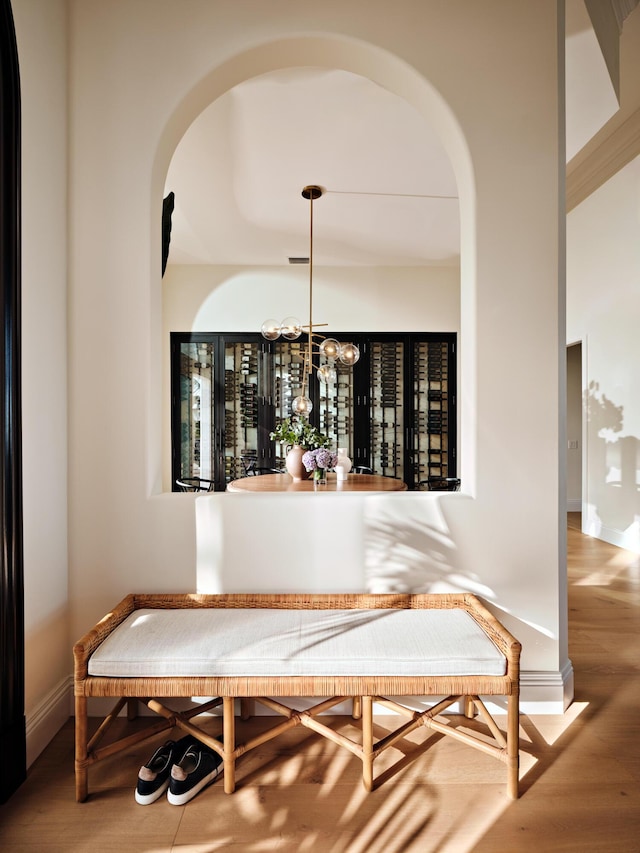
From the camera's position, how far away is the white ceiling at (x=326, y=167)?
3.10 meters

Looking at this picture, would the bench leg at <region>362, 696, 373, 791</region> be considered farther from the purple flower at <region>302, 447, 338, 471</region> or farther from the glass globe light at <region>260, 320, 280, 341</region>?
the glass globe light at <region>260, 320, 280, 341</region>

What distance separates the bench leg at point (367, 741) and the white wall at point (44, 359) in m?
1.11

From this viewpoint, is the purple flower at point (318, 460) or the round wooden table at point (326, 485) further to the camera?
the purple flower at point (318, 460)

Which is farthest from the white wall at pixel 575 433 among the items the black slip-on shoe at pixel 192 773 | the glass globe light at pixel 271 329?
the black slip-on shoe at pixel 192 773

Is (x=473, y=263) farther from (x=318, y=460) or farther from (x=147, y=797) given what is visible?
(x=147, y=797)

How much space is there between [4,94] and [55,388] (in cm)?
97

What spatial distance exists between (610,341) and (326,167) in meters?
3.18

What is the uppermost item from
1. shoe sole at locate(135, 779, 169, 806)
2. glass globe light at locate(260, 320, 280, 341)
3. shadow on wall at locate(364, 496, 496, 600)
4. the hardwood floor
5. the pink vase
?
glass globe light at locate(260, 320, 280, 341)

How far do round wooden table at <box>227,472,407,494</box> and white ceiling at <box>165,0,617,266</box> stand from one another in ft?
7.57

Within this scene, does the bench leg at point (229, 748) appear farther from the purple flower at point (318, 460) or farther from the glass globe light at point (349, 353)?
the glass globe light at point (349, 353)

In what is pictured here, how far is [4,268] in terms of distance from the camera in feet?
5.66

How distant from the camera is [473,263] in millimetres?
2199

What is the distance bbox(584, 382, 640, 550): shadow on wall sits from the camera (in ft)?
16.2

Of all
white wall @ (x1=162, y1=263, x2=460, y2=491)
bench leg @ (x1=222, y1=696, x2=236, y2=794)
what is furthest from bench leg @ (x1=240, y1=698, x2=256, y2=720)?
white wall @ (x1=162, y1=263, x2=460, y2=491)
